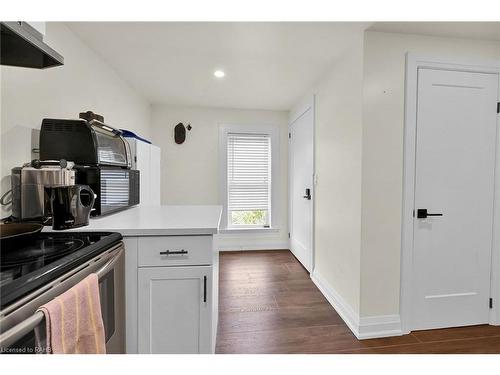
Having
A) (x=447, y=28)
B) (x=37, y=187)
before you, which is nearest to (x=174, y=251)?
(x=37, y=187)

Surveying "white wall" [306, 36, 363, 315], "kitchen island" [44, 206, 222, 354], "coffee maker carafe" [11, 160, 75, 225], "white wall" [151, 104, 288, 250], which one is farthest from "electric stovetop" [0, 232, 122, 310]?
"white wall" [151, 104, 288, 250]

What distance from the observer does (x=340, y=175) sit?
220 centimetres

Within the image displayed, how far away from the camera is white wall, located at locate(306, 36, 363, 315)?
191 centimetres

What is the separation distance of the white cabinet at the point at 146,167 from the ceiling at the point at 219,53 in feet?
2.66

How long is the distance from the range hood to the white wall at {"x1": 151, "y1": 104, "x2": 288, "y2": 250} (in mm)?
2529

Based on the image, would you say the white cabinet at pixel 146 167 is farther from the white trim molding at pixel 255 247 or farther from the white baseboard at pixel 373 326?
the white baseboard at pixel 373 326

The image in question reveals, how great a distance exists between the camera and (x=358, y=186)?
188cm

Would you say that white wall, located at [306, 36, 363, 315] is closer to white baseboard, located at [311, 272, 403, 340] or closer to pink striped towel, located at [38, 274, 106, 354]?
white baseboard, located at [311, 272, 403, 340]

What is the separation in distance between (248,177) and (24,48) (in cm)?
309

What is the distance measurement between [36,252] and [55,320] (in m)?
0.38

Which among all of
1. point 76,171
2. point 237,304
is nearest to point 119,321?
point 76,171

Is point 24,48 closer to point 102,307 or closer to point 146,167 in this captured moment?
point 102,307

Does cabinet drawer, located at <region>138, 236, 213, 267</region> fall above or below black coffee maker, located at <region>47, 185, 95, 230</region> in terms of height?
below
